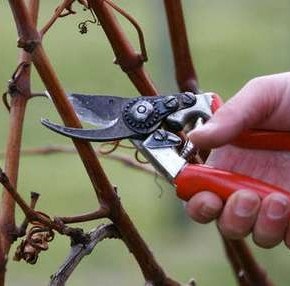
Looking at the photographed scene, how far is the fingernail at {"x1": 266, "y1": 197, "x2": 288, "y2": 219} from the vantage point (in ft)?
4.50

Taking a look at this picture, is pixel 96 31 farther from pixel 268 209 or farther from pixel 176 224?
pixel 268 209

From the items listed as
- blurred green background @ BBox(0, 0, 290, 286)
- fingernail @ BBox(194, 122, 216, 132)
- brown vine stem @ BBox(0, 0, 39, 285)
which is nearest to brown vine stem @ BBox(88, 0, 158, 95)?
brown vine stem @ BBox(0, 0, 39, 285)

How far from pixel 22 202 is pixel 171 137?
24 centimetres

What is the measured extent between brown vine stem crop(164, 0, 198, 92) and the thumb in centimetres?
19

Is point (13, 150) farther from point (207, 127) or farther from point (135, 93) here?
point (135, 93)

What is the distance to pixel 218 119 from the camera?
1380mm

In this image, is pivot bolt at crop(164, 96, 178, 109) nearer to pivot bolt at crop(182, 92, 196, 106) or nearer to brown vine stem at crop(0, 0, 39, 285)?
pivot bolt at crop(182, 92, 196, 106)

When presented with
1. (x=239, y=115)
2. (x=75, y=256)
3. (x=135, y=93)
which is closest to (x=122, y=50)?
(x=239, y=115)

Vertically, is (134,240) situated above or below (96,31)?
above

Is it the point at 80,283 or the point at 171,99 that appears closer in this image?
the point at 171,99

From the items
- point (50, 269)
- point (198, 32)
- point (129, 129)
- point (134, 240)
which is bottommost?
point (198, 32)

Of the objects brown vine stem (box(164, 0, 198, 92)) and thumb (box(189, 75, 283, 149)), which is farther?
brown vine stem (box(164, 0, 198, 92))

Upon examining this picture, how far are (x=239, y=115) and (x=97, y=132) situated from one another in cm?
17

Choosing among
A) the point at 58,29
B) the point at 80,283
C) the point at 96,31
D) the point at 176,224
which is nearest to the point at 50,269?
the point at 80,283
